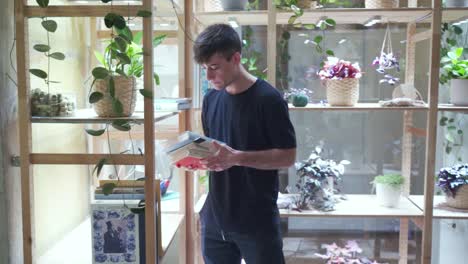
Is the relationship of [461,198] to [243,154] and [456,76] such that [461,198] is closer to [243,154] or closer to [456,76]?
[456,76]

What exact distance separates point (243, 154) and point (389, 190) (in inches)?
45.8

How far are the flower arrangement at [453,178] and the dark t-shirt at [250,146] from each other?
3.77 ft

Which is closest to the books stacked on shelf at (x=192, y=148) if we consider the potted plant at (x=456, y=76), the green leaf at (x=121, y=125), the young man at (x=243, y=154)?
the young man at (x=243, y=154)

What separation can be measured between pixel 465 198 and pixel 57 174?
2.04m

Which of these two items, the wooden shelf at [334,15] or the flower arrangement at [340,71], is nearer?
the wooden shelf at [334,15]

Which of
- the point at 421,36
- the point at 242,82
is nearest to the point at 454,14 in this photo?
the point at 421,36

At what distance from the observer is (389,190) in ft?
7.97

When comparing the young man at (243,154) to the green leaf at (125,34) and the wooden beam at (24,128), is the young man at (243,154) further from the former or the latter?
the wooden beam at (24,128)

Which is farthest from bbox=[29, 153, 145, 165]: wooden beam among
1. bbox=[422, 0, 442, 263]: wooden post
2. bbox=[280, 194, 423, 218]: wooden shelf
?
bbox=[422, 0, 442, 263]: wooden post

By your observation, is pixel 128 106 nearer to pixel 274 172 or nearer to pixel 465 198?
pixel 274 172

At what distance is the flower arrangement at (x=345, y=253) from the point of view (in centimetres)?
262

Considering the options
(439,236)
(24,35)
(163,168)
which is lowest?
(439,236)

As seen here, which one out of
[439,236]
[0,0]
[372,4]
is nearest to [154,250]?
[0,0]

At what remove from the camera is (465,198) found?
236 cm
